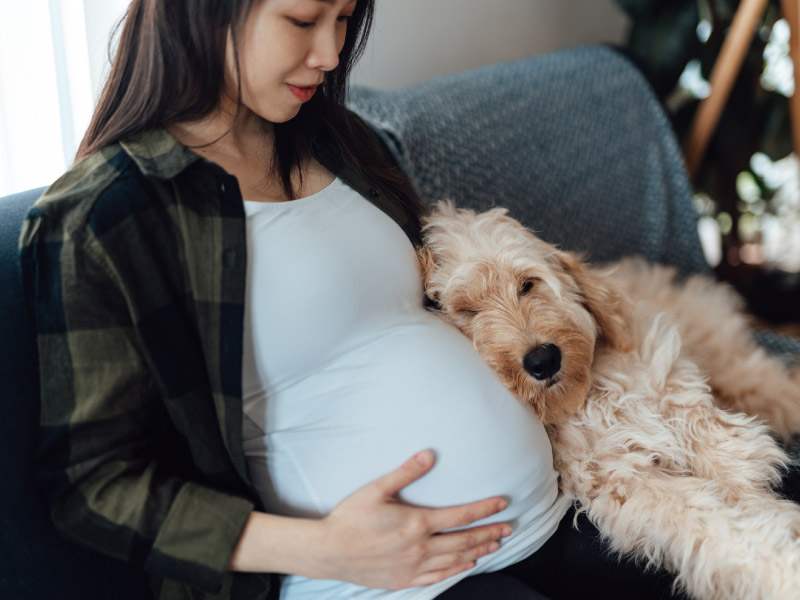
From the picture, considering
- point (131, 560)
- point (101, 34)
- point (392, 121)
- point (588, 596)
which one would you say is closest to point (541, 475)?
point (588, 596)

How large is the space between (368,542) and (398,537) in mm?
41

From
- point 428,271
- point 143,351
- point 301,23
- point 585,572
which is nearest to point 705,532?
point 585,572

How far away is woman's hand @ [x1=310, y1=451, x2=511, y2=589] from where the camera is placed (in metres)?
0.97

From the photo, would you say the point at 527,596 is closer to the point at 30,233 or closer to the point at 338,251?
the point at 338,251

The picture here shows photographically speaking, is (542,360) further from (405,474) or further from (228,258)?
(228,258)

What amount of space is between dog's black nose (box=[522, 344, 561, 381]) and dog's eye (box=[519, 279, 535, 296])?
148mm

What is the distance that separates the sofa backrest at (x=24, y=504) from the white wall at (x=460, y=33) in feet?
4.65

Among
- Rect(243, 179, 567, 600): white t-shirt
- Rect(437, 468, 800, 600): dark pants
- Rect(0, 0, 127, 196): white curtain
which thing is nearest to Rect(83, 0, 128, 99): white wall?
Rect(0, 0, 127, 196): white curtain

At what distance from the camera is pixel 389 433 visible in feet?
3.46

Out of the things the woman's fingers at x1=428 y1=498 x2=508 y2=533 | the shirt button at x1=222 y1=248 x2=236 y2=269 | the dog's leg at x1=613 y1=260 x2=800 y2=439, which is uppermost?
the shirt button at x1=222 y1=248 x2=236 y2=269

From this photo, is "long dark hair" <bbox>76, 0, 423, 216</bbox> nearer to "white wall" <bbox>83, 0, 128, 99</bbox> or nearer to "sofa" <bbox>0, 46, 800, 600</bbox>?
"sofa" <bbox>0, 46, 800, 600</bbox>

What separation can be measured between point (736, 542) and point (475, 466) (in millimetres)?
398

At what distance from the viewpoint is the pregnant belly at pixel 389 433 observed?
105 centimetres

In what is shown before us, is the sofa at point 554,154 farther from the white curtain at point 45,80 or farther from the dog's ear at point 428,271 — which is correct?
the dog's ear at point 428,271
